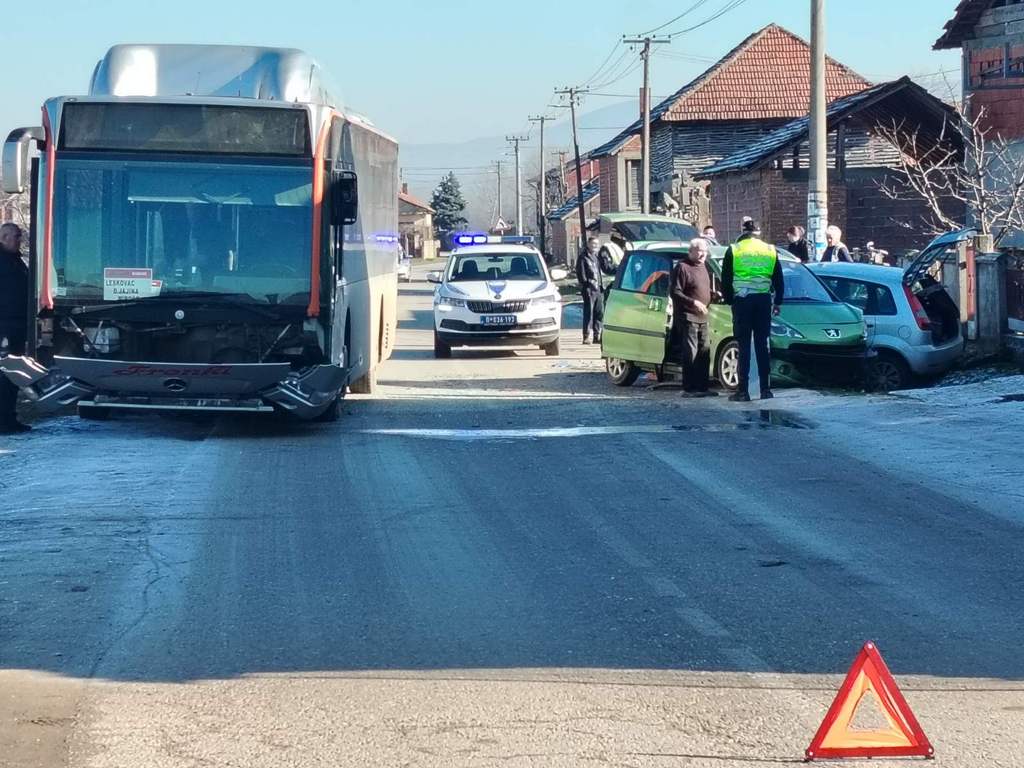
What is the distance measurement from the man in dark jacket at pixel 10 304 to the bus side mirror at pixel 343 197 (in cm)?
293

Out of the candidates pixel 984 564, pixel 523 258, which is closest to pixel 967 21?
pixel 523 258

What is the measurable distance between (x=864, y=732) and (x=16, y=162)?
959 centimetres

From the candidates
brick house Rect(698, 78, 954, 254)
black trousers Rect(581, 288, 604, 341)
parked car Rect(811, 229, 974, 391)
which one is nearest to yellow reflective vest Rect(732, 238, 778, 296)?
parked car Rect(811, 229, 974, 391)

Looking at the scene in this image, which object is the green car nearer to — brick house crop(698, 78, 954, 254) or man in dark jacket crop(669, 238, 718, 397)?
man in dark jacket crop(669, 238, 718, 397)

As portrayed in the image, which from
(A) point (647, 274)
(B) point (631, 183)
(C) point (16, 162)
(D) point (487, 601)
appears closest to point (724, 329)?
(A) point (647, 274)

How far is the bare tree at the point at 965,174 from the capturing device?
78.3 ft

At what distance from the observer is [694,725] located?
17.9 ft

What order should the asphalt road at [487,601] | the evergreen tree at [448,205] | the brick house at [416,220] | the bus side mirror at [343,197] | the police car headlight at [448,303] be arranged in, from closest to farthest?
the asphalt road at [487,601]
the bus side mirror at [343,197]
the police car headlight at [448,303]
the brick house at [416,220]
the evergreen tree at [448,205]

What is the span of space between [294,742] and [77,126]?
29.7 ft

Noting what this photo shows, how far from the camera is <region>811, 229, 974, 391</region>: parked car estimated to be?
16.9 metres

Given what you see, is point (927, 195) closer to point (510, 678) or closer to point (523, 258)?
point (523, 258)

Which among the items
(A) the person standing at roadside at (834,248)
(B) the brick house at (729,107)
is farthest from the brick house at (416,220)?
(A) the person standing at roadside at (834,248)

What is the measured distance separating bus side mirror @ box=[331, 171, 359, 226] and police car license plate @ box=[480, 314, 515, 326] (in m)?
10.8

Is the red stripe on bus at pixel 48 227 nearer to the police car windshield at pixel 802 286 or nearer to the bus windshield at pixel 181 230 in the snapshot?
the bus windshield at pixel 181 230
